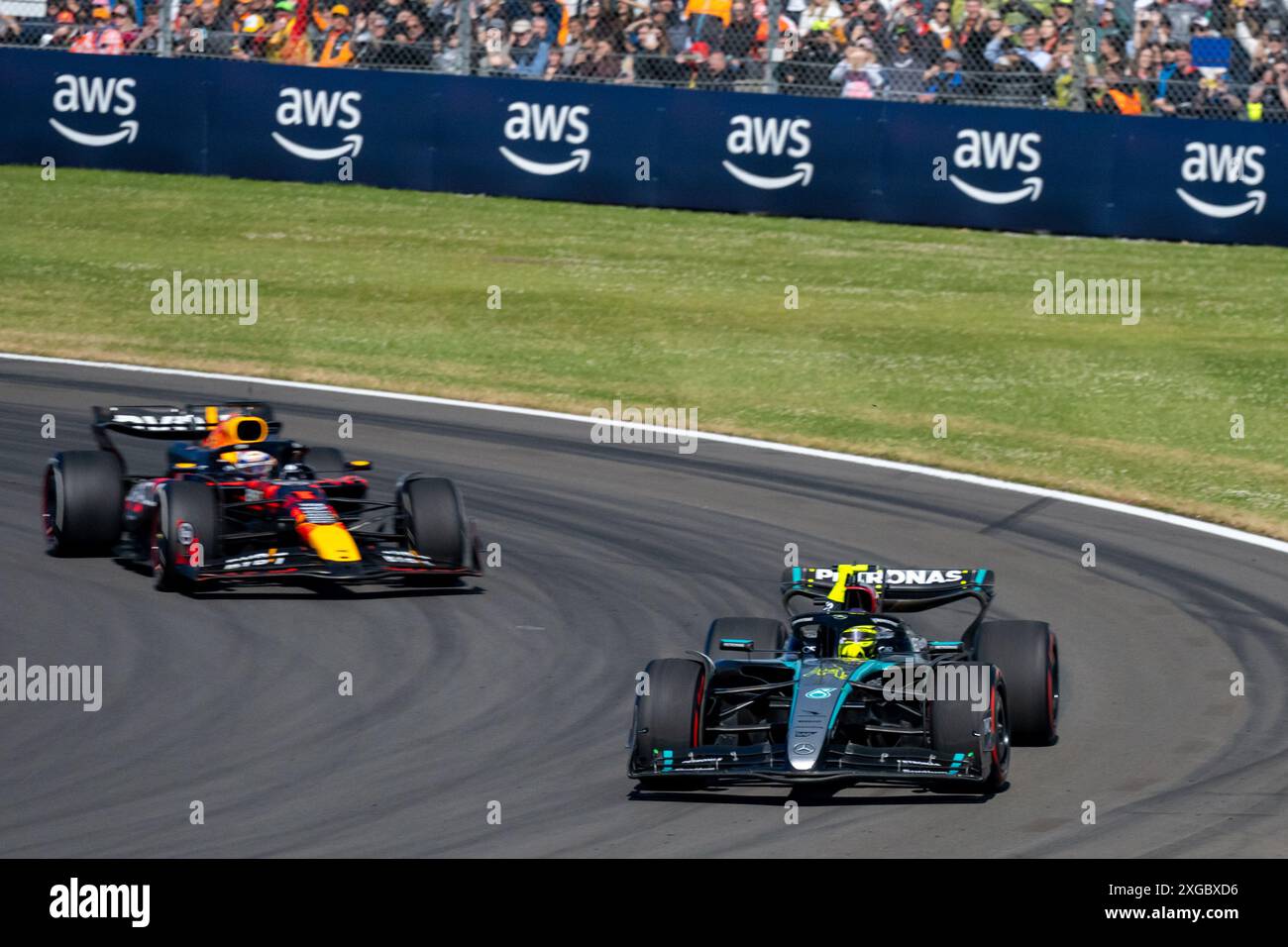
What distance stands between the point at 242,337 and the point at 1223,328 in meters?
10.1

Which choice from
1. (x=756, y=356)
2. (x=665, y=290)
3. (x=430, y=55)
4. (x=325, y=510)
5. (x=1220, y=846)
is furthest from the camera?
(x=430, y=55)

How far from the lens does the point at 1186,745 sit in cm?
935

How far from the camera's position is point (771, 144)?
82.6 feet

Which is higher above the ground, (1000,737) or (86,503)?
(86,503)

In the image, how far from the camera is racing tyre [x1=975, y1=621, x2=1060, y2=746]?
916 cm

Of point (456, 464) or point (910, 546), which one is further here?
point (456, 464)

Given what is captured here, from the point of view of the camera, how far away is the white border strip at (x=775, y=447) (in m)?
14.3

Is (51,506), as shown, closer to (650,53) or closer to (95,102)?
(650,53)

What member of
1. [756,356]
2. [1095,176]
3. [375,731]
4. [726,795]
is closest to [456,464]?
[756,356]

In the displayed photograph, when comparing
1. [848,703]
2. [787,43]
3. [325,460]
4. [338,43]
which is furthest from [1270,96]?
[848,703]

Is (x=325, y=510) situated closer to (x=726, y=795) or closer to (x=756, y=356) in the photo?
(x=726, y=795)

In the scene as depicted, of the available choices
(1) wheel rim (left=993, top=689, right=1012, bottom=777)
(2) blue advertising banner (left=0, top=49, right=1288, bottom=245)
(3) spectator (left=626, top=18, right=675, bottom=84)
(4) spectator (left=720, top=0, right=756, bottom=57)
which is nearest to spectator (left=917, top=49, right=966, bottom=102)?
(2) blue advertising banner (left=0, top=49, right=1288, bottom=245)

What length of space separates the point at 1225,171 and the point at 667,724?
54.8ft

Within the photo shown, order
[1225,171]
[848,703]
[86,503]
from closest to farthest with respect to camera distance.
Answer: [848,703], [86,503], [1225,171]
